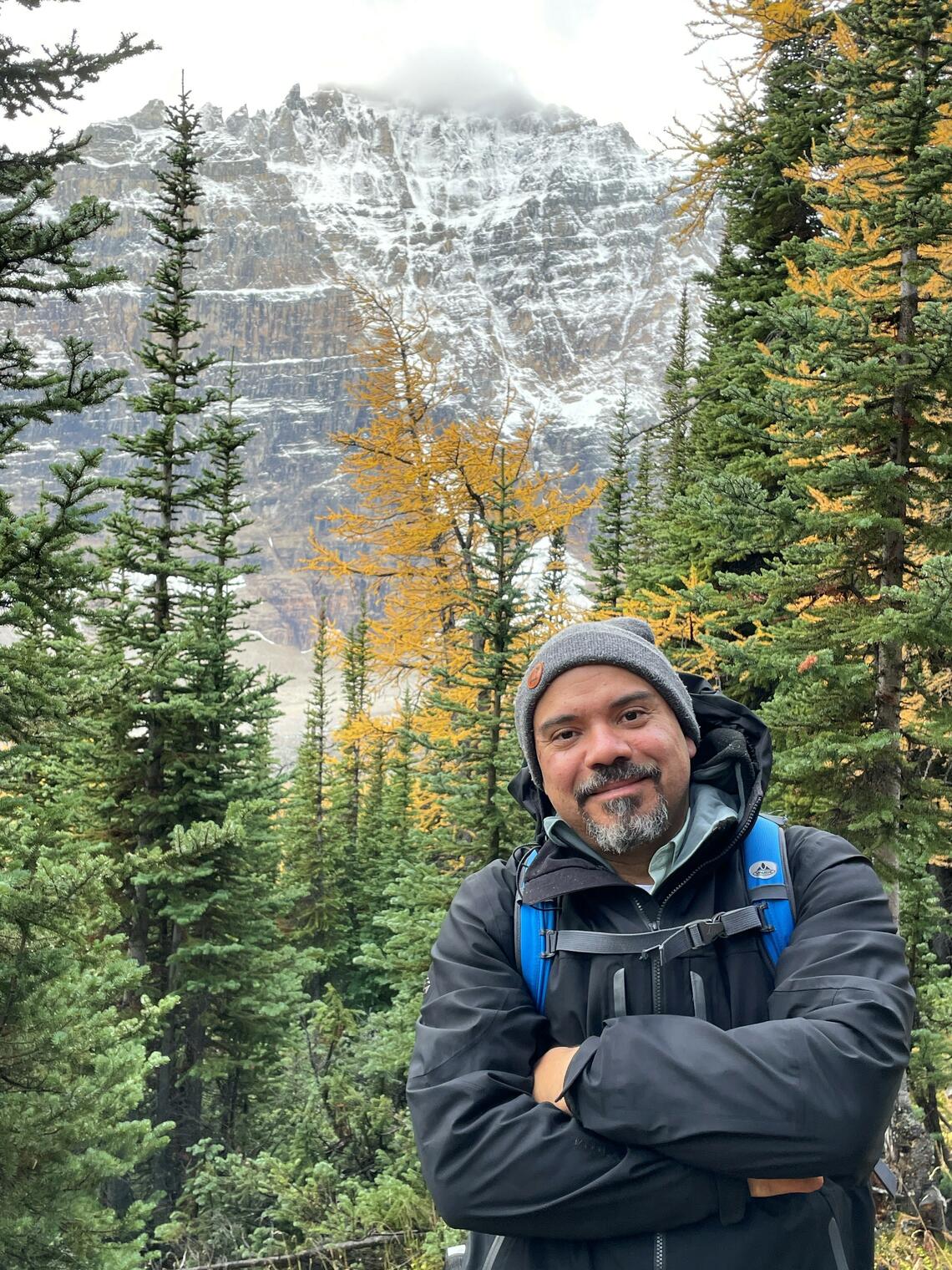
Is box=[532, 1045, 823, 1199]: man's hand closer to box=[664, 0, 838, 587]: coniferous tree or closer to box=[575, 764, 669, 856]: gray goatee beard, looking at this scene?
box=[575, 764, 669, 856]: gray goatee beard

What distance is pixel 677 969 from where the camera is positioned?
186cm

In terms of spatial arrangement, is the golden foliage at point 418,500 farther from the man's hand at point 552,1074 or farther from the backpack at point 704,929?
the man's hand at point 552,1074

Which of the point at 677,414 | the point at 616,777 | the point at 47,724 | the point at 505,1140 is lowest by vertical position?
the point at 47,724

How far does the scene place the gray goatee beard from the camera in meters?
2.02

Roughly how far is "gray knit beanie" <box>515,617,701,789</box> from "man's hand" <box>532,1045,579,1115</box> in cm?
70

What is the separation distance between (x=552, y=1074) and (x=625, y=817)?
609 mm

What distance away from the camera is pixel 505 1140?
5.72ft

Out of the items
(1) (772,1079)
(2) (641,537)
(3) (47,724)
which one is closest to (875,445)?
(1) (772,1079)

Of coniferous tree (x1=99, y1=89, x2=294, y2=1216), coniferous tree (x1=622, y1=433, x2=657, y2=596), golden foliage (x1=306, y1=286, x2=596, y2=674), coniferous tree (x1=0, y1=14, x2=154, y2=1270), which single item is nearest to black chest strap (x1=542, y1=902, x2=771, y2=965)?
coniferous tree (x1=0, y1=14, x2=154, y2=1270)

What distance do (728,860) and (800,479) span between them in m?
5.03

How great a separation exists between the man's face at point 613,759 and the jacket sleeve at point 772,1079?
46cm

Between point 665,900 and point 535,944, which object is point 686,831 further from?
point 535,944

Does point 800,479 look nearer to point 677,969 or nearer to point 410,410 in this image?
point 677,969

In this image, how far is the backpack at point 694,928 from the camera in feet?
6.08
